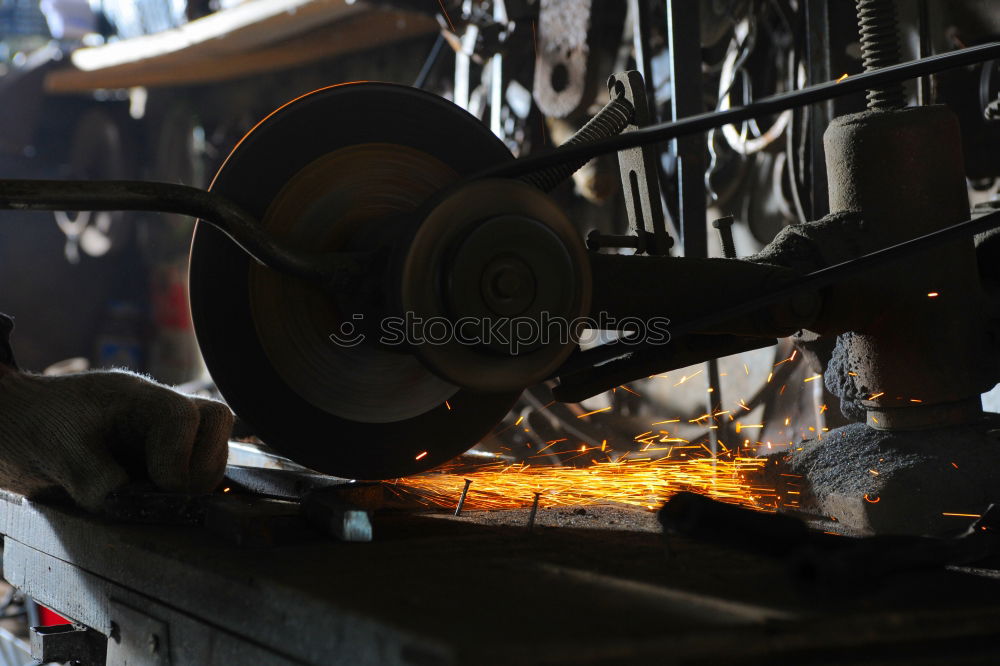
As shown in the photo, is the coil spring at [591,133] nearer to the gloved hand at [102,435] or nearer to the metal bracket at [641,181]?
the metal bracket at [641,181]

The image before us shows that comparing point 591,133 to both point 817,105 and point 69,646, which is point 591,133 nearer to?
point 69,646

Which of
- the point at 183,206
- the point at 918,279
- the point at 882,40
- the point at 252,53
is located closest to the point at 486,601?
the point at 183,206

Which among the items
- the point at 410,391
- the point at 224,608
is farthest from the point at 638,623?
the point at 410,391

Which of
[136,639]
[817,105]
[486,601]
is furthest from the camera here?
[817,105]

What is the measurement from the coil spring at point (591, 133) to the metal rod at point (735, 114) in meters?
0.11

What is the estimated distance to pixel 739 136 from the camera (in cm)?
325

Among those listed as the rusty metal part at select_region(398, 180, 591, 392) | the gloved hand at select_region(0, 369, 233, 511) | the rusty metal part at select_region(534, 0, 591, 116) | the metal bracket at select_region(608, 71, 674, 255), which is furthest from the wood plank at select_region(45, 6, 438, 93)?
the rusty metal part at select_region(398, 180, 591, 392)

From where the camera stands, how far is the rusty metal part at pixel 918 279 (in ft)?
4.99

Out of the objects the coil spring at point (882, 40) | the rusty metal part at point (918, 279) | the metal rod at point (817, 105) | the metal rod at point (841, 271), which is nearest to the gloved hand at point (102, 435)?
the metal rod at point (841, 271)

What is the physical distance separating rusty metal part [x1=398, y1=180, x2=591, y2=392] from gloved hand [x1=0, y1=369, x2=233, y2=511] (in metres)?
0.40

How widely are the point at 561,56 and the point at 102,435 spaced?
2.67 metres

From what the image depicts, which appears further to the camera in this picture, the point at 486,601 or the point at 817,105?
the point at 817,105

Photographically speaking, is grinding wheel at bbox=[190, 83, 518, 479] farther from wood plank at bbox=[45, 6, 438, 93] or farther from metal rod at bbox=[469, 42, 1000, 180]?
wood plank at bbox=[45, 6, 438, 93]

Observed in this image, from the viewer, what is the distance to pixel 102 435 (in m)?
1.37
